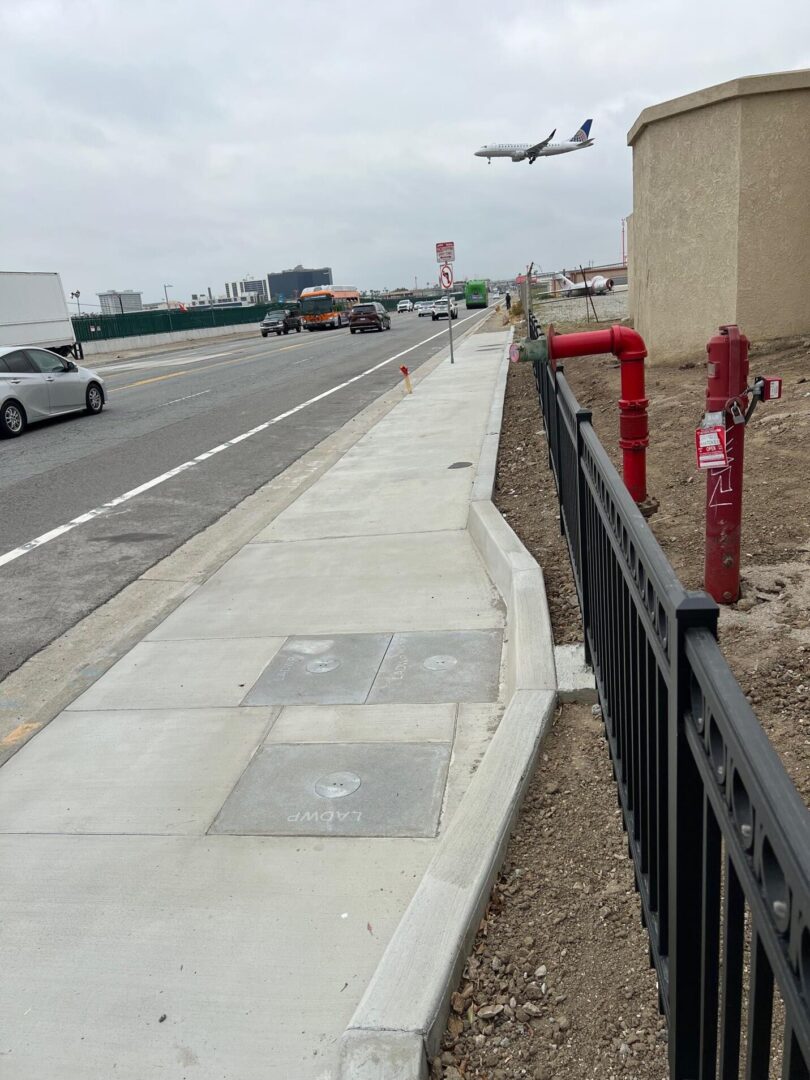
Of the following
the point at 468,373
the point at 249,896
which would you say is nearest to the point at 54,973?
the point at 249,896

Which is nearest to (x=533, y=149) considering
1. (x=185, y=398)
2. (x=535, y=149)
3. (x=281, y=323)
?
(x=535, y=149)

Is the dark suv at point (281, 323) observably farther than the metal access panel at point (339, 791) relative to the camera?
Yes

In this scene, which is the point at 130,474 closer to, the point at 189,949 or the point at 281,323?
the point at 189,949

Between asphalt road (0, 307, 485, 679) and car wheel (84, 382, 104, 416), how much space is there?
25cm

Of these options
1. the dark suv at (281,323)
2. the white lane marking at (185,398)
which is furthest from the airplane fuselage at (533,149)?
the white lane marking at (185,398)

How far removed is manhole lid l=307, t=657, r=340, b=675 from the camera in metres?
4.96

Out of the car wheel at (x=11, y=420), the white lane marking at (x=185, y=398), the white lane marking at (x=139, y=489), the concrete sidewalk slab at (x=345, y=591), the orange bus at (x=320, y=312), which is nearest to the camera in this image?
the concrete sidewalk slab at (x=345, y=591)

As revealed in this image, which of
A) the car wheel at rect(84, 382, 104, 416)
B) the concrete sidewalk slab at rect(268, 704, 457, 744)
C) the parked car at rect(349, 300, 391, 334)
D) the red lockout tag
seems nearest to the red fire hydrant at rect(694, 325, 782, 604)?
the red lockout tag

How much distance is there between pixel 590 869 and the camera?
313 centimetres

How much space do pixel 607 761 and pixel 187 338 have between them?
59.9 m

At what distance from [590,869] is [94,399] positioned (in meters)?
17.0

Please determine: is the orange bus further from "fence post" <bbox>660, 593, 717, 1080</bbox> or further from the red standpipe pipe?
"fence post" <bbox>660, 593, 717, 1080</bbox>

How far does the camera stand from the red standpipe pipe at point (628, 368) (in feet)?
18.1

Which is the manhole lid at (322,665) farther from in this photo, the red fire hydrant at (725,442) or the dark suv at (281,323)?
the dark suv at (281,323)
